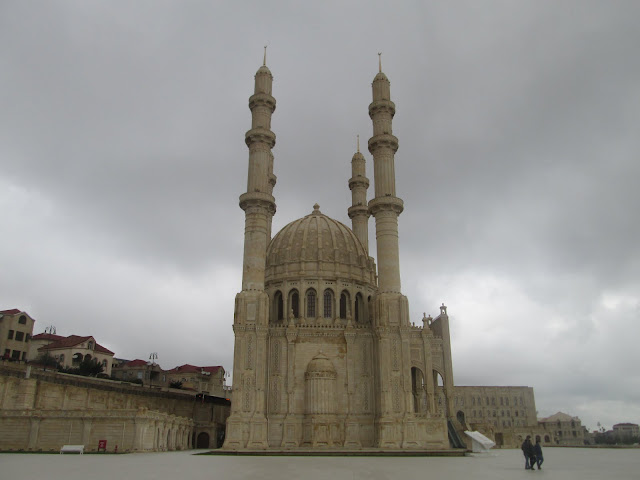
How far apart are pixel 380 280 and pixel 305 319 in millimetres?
8179

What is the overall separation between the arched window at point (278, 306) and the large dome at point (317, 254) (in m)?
1.65

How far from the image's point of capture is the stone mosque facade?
141ft

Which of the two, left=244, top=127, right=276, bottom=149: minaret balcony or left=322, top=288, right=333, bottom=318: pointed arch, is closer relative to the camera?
left=244, top=127, right=276, bottom=149: minaret balcony

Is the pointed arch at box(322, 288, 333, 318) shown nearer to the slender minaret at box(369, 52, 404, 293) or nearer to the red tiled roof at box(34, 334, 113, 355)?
the slender minaret at box(369, 52, 404, 293)

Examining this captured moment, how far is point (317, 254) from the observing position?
5369cm

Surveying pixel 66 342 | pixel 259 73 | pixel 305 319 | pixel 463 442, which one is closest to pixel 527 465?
pixel 463 442

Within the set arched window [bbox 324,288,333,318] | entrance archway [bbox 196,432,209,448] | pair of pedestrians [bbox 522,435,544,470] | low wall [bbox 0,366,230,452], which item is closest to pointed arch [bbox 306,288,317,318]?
arched window [bbox 324,288,333,318]

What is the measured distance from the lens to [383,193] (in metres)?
49.9

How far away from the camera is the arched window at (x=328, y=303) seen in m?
51.8

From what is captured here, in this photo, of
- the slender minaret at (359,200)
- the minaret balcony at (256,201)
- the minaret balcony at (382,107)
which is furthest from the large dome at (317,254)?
the minaret balcony at (382,107)

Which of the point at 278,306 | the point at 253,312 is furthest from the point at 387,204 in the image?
the point at 253,312

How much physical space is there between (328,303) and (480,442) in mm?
20027

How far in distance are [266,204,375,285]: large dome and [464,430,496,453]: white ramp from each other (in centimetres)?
1965

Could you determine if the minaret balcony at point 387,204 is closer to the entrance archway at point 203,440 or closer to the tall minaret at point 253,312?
the tall minaret at point 253,312
